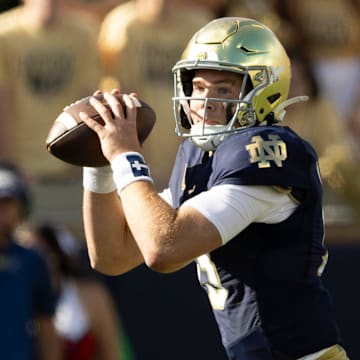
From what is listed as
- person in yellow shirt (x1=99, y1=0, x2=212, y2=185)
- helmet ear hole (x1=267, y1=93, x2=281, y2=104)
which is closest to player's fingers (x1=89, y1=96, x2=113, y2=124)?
helmet ear hole (x1=267, y1=93, x2=281, y2=104)

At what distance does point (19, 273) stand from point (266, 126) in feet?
9.06

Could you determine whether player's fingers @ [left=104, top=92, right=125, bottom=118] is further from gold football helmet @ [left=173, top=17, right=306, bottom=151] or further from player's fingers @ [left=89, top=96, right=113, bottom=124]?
gold football helmet @ [left=173, top=17, right=306, bottom=151]

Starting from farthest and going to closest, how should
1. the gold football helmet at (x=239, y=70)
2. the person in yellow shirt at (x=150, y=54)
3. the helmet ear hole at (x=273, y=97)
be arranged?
the person in yellow shirt at (x=150, y=54) < the helmet ear hole at (x=273, y=97) < the gold football helmet at (x=239, y=70)

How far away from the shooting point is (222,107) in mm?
3455

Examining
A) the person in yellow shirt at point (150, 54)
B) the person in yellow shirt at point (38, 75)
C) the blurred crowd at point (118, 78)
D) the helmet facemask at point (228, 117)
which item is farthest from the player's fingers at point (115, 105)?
the person in yellow shirt at point (150, 54)

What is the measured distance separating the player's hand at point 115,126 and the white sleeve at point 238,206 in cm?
24

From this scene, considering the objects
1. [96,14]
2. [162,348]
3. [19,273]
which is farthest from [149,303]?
[96,14]

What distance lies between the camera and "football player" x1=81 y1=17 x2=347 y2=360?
3.19 metres

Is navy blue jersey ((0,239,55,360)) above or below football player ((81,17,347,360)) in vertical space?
below

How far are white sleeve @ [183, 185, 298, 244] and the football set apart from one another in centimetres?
35

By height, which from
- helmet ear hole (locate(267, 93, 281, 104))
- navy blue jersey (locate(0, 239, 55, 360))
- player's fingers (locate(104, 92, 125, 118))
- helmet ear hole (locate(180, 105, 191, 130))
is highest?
player's fingers (locate(104, 92, 125, 118))

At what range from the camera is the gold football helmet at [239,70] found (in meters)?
3.42

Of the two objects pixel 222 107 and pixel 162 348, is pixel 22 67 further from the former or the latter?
pixel 222 107

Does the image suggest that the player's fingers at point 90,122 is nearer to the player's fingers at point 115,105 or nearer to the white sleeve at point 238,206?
the player's fingers at point 115,105
